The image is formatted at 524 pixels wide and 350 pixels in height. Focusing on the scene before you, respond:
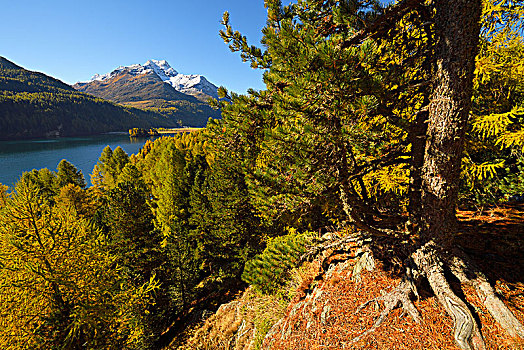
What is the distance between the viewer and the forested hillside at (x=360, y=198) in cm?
340

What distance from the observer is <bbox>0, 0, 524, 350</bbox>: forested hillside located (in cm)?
340

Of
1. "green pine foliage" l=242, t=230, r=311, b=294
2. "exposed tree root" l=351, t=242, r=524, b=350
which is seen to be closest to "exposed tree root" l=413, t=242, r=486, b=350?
"exposed tree root" l=351, t=242, r=524, b=350

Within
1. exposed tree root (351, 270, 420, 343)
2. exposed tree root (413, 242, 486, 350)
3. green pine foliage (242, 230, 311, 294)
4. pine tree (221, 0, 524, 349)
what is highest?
pine tree (221, 0, 524, 349)

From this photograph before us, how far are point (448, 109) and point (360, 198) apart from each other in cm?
261

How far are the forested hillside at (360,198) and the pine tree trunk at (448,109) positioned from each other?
2cm

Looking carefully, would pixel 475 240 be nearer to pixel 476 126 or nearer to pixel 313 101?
pixel 476 126

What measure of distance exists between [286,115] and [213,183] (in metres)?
10.5

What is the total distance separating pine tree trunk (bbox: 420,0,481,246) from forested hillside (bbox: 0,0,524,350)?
19 mm

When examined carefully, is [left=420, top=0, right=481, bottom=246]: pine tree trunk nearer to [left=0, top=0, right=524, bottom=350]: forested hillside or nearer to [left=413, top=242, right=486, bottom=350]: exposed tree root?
[left=0, top=0, right=524, bottom=350]: forested hillside

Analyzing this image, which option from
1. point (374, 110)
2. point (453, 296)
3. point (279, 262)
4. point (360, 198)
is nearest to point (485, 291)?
point (453, 296)

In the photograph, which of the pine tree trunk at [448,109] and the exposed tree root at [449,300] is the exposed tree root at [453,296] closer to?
the exposed tree root at [449,300]

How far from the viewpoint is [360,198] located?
5523mm

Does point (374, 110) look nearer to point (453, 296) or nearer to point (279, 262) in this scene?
point (453, 296)

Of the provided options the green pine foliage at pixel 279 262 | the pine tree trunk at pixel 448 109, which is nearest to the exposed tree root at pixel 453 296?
the pine tree trunk at pixel 448 109
